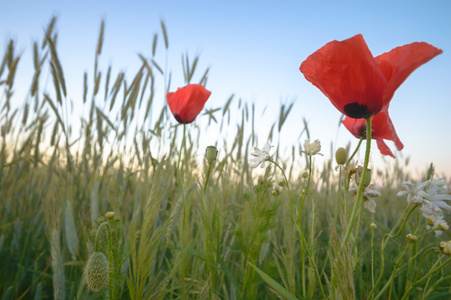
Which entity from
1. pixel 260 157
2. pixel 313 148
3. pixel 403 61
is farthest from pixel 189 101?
pixel 403 61

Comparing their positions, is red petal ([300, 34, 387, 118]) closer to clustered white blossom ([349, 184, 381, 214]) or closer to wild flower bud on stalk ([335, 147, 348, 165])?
wild flower bud on stalk ([335, 147, 348, 165])

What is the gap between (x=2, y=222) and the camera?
62.4 inches

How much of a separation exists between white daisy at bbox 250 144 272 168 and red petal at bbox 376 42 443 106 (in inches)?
15.1

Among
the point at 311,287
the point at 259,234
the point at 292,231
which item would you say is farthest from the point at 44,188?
the point at 311,287

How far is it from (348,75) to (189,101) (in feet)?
2.36

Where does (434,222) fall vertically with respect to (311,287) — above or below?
above

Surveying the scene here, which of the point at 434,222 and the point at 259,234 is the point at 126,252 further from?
the point at 434,222

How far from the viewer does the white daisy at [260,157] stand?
0.92 meters

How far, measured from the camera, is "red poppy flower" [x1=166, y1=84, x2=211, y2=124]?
1.22 meters

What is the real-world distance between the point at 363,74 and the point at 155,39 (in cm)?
171

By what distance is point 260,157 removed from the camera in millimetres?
919

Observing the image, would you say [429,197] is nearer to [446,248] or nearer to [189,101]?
[446,248]

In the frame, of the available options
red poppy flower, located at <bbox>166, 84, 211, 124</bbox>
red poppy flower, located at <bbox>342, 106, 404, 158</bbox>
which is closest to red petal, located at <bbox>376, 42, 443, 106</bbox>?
red poppy flower, located at <bbox>342, 106, 404, 158</bbox>

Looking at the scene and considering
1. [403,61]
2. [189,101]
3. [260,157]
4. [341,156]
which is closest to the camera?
[403,61]
